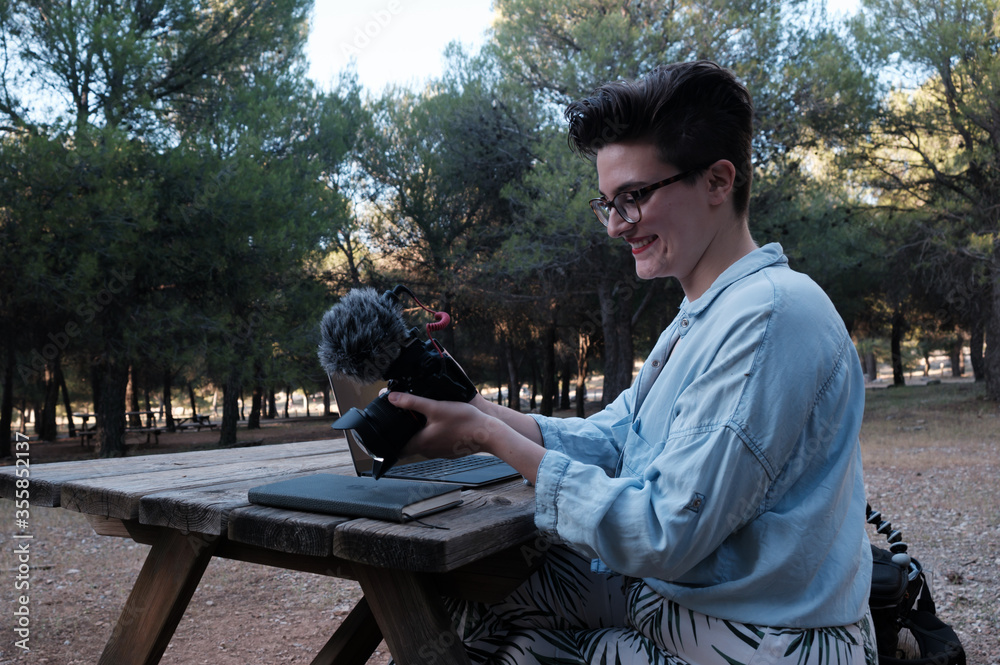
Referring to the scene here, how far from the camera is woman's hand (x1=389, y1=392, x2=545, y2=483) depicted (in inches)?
52.1

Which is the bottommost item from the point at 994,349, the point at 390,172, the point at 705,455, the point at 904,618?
the point at 904,618

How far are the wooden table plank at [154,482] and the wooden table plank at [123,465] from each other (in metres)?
0.05

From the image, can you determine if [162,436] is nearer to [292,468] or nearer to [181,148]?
[181,148]

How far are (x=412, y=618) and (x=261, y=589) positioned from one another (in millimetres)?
3389

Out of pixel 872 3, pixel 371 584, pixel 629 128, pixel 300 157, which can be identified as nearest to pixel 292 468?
pixel 371 584

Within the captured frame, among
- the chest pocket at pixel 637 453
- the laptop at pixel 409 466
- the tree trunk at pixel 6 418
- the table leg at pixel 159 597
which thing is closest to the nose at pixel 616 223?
the chest pocket at pixel 637 453

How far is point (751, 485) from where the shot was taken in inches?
44.3

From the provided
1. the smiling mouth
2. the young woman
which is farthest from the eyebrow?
the smiling mouth

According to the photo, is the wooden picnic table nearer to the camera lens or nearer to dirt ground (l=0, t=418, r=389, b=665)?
the camera lens

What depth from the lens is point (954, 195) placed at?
13.6 m

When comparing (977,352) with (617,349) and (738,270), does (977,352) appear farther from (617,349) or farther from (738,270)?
(738,270)

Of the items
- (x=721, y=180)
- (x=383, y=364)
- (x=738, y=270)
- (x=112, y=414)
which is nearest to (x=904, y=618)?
(x=738, y=270)

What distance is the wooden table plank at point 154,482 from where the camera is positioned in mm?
1533

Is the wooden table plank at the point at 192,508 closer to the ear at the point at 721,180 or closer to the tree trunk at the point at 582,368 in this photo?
the ear at the point at 721,180
